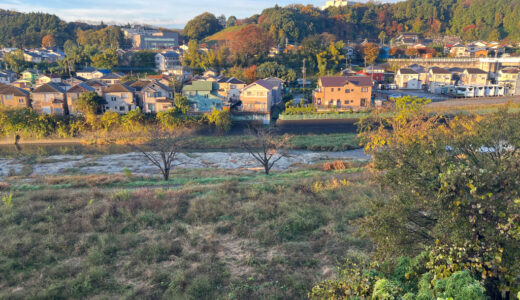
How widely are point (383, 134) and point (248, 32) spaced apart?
39837 millimetres

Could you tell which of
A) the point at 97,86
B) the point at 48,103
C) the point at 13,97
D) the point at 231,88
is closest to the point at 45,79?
the point at 13,97

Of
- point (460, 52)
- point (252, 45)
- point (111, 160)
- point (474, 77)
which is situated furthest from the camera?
point (460, 52)

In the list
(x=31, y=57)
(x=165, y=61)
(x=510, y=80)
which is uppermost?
(x=31, y=57)

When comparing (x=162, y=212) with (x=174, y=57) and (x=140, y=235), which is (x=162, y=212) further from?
(x=174, y=57)

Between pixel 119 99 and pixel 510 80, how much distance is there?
41601 millimetres

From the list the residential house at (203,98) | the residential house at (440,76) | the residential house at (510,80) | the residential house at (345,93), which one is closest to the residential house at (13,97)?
the residential house at (203,98)

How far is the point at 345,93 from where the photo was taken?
99.0 feet

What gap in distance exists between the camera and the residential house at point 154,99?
28219mm


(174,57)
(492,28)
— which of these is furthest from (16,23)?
(492,28)

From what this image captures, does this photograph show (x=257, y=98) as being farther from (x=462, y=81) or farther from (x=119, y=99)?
(x=462, y=81)

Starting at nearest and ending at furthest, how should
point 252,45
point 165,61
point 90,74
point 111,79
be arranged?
1. point 111,79
2. point 90,74
3. point 252,45
4. point 165,61

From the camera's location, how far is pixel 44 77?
34.8 m

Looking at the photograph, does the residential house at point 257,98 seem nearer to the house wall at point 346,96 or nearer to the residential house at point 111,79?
the house wall at point 346,96

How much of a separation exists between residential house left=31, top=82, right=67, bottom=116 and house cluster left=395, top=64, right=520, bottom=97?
36493mm
